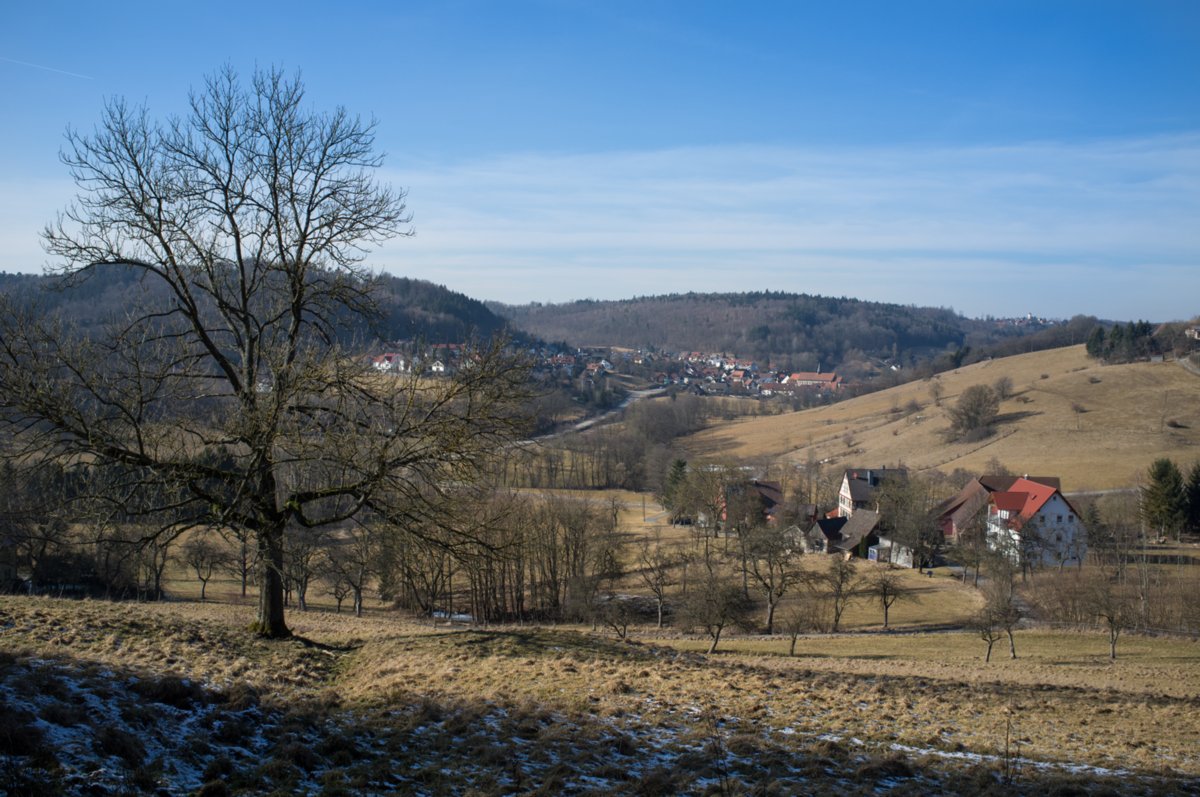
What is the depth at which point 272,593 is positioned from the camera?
12812mm

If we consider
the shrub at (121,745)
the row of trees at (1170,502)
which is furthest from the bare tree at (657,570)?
the row of trees at (1170,502)

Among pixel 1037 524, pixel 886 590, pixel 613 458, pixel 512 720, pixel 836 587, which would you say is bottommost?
pixel 886 590

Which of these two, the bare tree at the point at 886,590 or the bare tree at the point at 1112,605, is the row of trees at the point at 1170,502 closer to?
the bare tree at the point at 1112,605

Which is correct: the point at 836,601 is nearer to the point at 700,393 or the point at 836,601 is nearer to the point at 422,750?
the point at 422,750

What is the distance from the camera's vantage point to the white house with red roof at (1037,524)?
53.0 metres

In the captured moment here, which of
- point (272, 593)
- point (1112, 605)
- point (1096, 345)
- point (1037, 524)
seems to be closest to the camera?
point (272, 593)

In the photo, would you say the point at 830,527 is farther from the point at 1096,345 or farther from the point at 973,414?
the point at 1096,345

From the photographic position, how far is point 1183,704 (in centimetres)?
1392

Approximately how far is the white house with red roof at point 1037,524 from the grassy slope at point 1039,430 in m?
12.0

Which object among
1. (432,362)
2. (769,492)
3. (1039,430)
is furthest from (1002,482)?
(432,362)

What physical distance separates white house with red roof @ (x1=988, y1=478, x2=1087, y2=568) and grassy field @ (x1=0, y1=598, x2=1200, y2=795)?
141 ft

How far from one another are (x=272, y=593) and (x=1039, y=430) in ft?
300

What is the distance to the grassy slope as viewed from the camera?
74250mm

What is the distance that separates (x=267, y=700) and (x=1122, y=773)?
9.99 m
